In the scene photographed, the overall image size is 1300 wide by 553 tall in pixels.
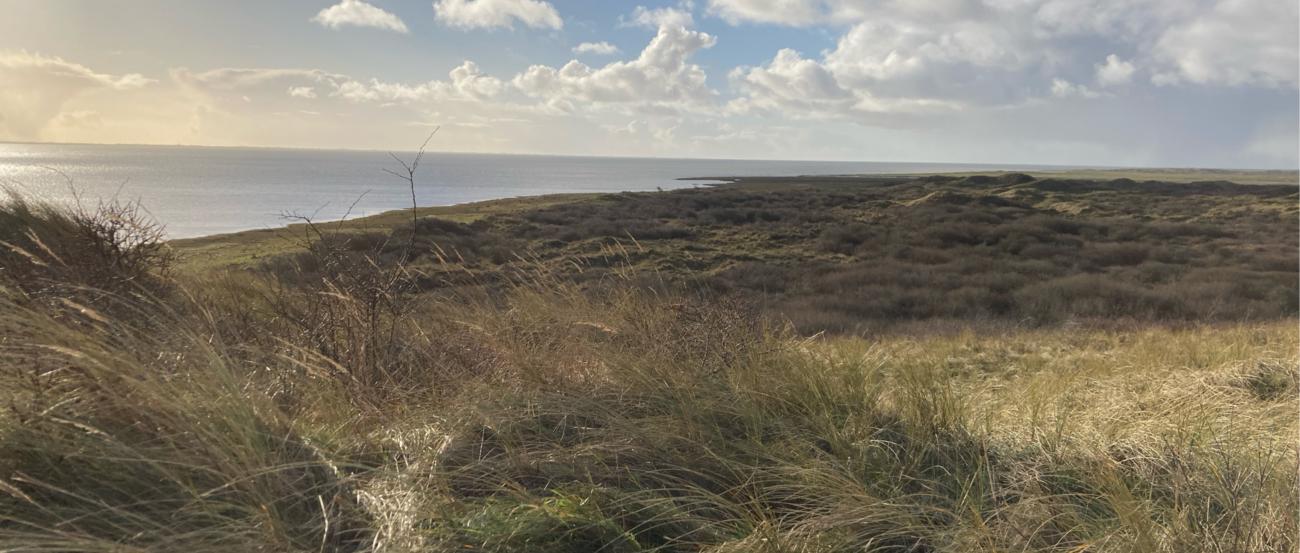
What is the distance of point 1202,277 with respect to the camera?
1997cm

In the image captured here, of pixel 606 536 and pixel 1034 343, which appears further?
pixel 1034 343

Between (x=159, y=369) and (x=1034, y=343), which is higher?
(x=159, y=369)

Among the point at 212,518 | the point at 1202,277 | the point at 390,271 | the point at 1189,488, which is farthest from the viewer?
the point at 1202,277

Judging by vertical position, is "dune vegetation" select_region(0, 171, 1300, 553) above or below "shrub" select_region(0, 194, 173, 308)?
below

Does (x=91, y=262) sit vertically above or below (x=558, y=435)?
above

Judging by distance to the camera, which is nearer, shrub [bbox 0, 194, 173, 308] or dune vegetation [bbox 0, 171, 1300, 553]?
dune vegetation [bbox 0, 171, 1300, 553]

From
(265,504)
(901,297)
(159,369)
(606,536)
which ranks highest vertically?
(159,369)

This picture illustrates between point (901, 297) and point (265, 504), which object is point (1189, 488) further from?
point (901, 297)

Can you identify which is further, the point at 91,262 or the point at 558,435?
the point at 91,262

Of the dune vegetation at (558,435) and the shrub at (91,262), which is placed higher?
the shrub at (91,262)

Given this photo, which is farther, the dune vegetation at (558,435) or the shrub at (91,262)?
the shrub at (91,262)

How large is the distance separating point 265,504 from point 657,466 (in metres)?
1.51

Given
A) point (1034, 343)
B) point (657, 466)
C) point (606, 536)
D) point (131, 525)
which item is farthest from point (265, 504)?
point (1034, 343)

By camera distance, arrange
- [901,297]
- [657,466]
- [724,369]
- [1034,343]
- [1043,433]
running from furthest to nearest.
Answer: [901,297] → [1034,343] → [724,369] → [1043,433] → [657,466]
